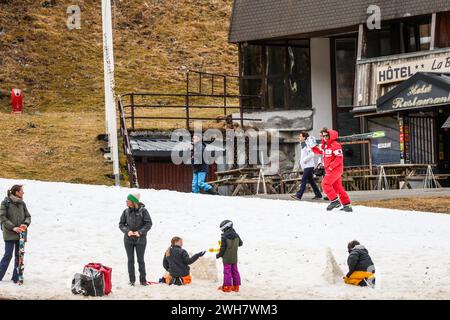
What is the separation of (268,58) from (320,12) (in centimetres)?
367

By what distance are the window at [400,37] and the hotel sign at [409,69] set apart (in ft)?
6.17

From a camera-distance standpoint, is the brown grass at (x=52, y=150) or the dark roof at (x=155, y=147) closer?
the brown grass at (x=52, y=150)

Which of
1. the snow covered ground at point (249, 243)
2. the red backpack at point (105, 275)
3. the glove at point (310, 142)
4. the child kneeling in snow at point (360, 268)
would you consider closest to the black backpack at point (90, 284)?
the red backpack at point (105, 275)

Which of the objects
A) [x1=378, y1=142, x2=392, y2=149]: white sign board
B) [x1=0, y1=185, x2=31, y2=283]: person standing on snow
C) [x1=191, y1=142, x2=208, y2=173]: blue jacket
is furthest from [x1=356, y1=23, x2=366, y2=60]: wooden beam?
[x1=0, y1=185, x2=31, y2=283]: person standing on snow

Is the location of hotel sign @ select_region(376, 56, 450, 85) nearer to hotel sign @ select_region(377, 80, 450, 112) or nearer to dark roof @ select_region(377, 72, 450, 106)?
dark roof @ select_region(377, 72, 450, 106)

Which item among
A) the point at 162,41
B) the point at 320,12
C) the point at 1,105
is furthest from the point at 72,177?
the point at 162,41

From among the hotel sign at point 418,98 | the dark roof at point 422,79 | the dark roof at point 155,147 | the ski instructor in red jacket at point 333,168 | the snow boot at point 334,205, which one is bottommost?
the snow boot at point 334,205

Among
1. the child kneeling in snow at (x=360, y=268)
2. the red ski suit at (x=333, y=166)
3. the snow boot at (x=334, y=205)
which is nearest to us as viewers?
the child kneeling in snow at (x=360, y=268)

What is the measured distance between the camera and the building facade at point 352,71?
35.2 m

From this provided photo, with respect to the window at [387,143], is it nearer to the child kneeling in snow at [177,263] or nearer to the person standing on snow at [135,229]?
the child kneeling in snow at [177,263]

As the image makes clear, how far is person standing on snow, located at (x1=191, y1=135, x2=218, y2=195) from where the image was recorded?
27.5 metres

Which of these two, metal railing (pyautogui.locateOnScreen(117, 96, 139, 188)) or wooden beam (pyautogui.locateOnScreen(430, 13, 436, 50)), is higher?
wooden beam (pyautogui.locateOnScreen(430, 13, 436, 50))

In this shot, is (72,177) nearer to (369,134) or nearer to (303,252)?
(369,134)

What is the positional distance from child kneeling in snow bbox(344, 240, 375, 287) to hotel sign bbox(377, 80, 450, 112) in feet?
46.8
